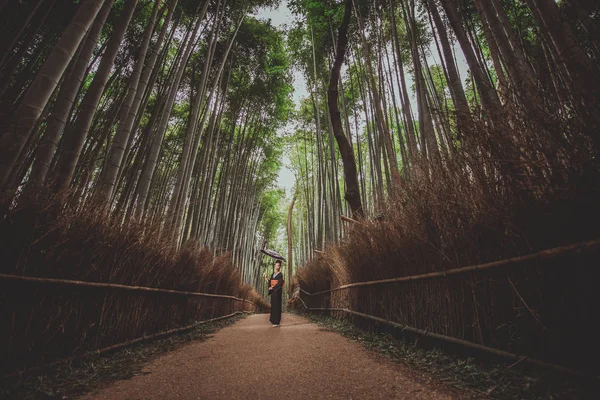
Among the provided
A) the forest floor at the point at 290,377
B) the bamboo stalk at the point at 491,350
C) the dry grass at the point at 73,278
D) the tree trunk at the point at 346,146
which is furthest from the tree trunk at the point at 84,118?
the tree trunk at the point at 346,146

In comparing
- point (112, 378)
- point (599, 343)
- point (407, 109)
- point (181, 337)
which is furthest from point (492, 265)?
point (407, 109)

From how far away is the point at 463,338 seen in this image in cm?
171

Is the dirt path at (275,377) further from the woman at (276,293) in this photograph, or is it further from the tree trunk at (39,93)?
the woman at (276,293)

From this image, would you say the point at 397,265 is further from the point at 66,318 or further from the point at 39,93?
the point at 39,93

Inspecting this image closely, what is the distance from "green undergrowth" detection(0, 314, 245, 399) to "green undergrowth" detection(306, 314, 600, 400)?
2.02 meters

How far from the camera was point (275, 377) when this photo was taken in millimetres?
1699

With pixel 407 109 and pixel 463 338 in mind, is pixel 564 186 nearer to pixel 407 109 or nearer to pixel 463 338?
Result: pixel 463 338

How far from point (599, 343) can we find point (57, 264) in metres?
2.84

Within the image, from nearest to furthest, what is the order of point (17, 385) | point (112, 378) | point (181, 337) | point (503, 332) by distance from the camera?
point (17, 385), point (503, 332), point (112, 378), point (181, 337)

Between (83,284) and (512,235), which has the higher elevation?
(512,235)

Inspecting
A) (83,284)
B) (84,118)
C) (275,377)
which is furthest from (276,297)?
(84,118)

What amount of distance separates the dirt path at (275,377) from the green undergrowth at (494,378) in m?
0.12

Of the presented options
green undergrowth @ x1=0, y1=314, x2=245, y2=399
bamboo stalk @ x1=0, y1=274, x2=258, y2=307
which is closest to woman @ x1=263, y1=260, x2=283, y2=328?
bamboo stalk @ x1=0, y1=274, x2=258, y2=307

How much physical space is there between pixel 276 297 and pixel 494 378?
172 inches
